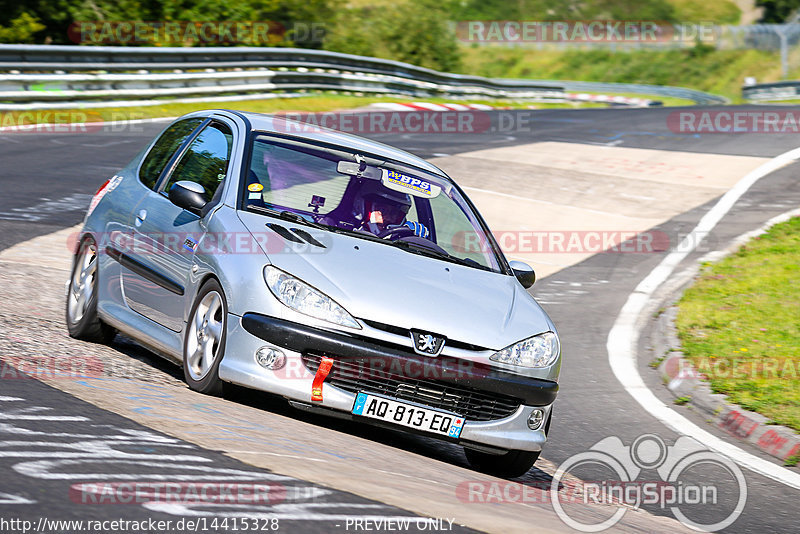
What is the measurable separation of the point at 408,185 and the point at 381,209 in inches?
12.2

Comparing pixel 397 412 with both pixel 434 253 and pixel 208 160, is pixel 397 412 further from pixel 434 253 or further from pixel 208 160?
pixel 208 160

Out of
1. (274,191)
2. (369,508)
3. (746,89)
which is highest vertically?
(274,191)

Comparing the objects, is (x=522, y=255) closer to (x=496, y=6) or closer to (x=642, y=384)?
(x=642, y=384)

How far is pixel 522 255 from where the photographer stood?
12844mm

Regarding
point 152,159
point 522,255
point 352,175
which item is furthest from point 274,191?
point 522,255

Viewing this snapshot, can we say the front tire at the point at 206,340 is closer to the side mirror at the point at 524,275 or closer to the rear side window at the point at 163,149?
the rear side window at the point at 163,149

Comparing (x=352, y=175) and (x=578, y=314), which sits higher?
(x=352, y=175)

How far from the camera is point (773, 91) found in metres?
40.1

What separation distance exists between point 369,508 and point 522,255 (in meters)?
9.14

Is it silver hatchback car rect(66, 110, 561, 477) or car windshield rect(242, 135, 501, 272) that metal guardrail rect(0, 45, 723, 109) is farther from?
car windshield rect(242, 135, 501, 272)

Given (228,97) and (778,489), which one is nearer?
(778,489)

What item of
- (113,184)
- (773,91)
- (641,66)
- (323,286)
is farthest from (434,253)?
(641,66)

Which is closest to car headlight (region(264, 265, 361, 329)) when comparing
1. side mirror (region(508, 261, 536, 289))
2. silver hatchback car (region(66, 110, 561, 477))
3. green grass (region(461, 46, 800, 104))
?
silver hatchback car (region(66, 110, 561, 477))

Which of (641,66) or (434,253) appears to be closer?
(434,253)
